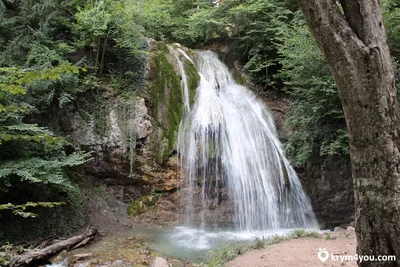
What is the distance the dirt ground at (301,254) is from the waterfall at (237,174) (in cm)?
238

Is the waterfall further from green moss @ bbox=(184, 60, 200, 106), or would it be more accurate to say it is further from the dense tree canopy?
the dense tree canopy

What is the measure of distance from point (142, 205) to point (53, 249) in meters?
3.23

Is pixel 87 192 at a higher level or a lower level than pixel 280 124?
lower

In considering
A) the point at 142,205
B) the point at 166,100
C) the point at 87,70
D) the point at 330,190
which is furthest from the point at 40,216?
the point at 330,190

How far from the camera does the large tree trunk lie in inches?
93.4

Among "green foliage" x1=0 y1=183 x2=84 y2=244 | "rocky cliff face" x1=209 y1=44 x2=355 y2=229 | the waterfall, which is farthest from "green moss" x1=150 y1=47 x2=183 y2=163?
"rocky cliff face" x1=209 y1=44 x2=355 y2=229

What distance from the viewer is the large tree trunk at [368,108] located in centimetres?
237

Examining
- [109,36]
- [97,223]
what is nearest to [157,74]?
[109,36]

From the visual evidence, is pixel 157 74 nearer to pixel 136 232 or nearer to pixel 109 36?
pixel 109 36

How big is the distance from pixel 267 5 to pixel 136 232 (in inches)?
381

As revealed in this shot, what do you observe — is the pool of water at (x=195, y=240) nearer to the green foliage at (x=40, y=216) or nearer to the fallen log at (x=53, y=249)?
the fallen log at (x=53, y=249)

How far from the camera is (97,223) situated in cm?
780

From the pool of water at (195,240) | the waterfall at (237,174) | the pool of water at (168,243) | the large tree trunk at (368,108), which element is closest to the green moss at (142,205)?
the pool of water at (168,243)

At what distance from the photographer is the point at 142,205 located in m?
8.79
